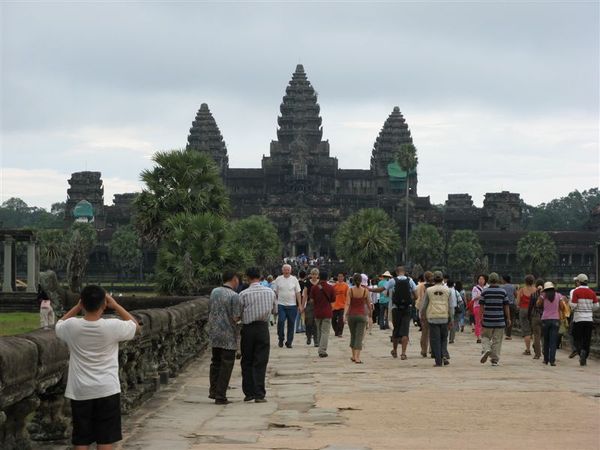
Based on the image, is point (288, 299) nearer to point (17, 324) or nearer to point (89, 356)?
point (17, 324)

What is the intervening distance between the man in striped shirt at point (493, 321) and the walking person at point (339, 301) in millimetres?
5327

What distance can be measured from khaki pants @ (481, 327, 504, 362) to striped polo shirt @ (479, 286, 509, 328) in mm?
100

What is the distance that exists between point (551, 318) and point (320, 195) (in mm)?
136787

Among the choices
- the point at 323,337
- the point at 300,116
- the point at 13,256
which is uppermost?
the point at 300,116

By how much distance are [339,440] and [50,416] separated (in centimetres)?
268

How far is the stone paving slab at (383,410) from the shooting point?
421 inches

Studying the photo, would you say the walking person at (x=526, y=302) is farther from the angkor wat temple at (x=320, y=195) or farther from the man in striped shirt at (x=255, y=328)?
the angkor wat temple at (x=320, y=195)

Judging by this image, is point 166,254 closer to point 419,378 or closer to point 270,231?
point 419,378

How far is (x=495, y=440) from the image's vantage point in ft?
35.2

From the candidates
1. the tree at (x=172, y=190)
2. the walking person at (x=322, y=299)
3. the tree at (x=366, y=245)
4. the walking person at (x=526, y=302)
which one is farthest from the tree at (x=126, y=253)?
the walking person at (x=322, y=299)

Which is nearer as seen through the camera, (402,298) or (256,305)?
(256,305)

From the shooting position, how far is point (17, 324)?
107 feet

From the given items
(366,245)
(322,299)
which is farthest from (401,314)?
(366,245)

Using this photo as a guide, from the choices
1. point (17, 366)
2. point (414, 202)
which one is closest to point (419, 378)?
point (17, 366)
